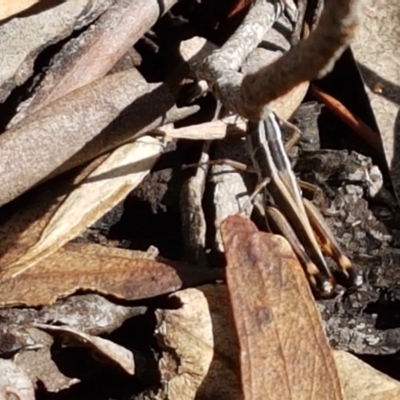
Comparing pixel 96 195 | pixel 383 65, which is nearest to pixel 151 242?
pixel 96 195

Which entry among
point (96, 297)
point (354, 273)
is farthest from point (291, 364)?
point (96, 297)

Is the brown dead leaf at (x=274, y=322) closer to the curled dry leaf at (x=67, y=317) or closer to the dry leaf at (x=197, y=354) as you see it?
the dry leaf at (x=197, y=354)

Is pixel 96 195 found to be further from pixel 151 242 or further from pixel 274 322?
pixel 274 322

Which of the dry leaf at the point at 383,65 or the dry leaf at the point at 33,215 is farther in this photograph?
the dry leaf at the point at 383,65

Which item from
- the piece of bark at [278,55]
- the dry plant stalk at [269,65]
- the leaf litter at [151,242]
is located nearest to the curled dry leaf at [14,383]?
the leaf litter at [151,242]

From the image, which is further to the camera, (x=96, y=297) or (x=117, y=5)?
(x=117, y=5)

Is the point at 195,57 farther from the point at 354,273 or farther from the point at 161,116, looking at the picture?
the point at 354,273
